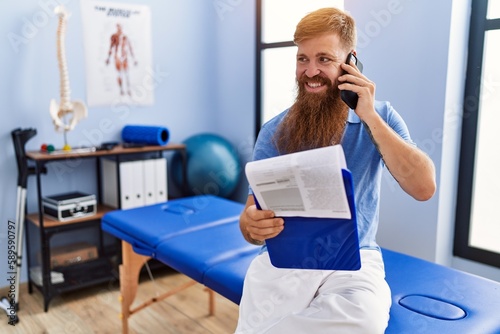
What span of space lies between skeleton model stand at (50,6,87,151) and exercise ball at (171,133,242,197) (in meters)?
0.74

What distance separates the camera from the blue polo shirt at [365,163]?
1350 mm

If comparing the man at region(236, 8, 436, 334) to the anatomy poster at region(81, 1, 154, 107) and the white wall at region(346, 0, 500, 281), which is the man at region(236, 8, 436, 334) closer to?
the white wall at region(346, 0, 500, 281)

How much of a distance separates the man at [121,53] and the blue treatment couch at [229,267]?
104 centimetres

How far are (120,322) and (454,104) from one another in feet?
6.56

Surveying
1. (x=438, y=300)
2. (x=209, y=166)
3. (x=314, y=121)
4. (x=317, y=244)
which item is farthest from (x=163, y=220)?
(x=438, y=300)

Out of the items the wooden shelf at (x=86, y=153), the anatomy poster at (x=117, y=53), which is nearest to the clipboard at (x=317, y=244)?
the wooden shelf at (x=86, y=153)

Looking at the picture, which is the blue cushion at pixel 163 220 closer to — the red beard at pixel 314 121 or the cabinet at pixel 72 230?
the cabinet at pixel 72 230

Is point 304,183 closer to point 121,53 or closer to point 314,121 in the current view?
point 314,121

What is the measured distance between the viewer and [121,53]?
2.96 meters

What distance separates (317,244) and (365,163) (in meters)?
0.35

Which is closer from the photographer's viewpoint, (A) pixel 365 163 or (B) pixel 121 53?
(A) pixel 365 163

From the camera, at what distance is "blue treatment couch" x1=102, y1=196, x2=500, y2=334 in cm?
125

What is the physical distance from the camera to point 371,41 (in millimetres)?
2240

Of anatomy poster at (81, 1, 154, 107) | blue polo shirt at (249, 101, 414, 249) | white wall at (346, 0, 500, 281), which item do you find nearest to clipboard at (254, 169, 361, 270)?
blue polo shirt at (249, 101, 414, 249)
